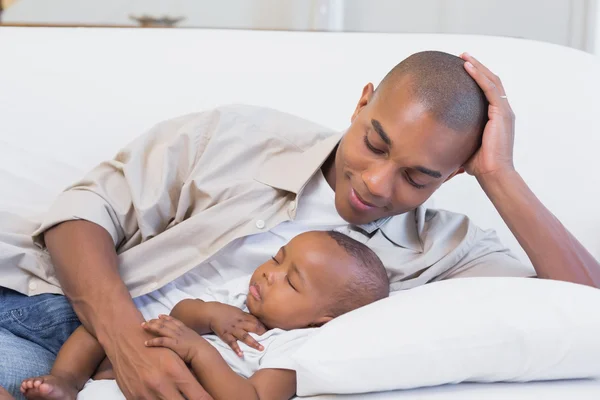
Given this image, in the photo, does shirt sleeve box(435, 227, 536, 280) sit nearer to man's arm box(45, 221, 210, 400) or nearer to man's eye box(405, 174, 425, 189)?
man's eye box(405, 174, 425, 189)

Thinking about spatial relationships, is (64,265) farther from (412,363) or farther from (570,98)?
(570,98)

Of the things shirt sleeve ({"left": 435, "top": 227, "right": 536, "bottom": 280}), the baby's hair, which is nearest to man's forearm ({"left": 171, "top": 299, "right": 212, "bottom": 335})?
the baby's hair

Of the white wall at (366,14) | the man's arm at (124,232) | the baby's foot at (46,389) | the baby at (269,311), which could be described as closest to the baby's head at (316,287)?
the baby at (269,311)

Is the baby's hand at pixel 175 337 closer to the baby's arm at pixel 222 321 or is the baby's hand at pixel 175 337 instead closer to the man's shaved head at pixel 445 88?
the baby's arm at pixel 222 321

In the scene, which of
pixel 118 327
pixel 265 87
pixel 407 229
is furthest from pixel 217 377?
pixel 265 87

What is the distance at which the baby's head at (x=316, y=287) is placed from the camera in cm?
137

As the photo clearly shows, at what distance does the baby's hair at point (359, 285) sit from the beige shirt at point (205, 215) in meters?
0.13

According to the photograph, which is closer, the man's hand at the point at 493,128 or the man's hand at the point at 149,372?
the man's hand at the point at 149,372

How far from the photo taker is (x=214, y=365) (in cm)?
123

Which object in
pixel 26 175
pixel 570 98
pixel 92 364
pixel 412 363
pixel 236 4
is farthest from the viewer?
pixel 236 4

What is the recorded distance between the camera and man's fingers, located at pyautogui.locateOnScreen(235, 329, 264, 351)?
132 cm

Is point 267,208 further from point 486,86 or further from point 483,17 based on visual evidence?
point 483,17

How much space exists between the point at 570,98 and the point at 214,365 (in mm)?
1211

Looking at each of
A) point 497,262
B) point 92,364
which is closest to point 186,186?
point 92,364
